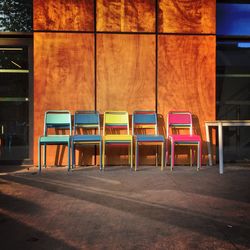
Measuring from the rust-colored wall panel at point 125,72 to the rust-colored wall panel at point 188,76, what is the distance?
0.69ft

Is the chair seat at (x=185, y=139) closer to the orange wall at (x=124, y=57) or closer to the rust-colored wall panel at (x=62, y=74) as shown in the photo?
the orange wall at (x=124, y=57)

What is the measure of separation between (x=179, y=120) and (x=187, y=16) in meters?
1.93

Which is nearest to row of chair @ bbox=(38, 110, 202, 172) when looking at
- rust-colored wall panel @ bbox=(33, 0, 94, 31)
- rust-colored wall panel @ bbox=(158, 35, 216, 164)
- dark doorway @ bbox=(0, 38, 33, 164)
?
rust-colored wall panel @ bbox=(158, 35, 216, 164)

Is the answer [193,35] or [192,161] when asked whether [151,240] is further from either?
[193,35]

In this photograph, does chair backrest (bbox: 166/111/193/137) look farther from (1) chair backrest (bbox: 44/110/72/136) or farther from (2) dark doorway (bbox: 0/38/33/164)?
(2) dark doorway (bbox: 0/38/33/164)

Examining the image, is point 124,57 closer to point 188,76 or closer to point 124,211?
point 188,76

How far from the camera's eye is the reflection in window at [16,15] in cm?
613

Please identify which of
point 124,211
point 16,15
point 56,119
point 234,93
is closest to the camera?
point 124,211

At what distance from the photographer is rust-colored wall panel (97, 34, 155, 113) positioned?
6.14m

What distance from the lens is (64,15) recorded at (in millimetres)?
6066

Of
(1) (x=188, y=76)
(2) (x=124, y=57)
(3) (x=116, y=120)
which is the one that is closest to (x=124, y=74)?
(2) (x=124, y=57)

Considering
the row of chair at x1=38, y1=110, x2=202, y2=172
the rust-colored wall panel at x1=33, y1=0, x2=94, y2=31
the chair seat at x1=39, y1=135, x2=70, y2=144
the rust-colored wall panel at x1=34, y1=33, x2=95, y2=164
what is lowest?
the chair seat at x1=39, y1=135, x2=70, y2=144

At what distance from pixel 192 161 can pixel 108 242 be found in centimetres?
408

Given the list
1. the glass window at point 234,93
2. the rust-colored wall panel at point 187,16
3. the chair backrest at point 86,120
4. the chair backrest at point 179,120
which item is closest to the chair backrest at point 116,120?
the chair backrest at point 86,120
